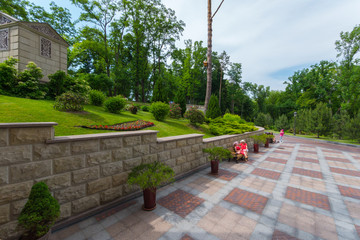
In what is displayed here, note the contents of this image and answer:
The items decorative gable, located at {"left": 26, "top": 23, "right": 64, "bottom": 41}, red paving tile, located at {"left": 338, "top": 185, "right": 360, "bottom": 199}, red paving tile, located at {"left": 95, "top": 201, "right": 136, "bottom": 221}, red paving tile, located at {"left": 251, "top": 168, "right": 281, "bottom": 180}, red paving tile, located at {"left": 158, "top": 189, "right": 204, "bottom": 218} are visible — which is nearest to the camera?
red paving tile, located at {"left": 95, "top": 201, "right": 136, "bottom": 221}

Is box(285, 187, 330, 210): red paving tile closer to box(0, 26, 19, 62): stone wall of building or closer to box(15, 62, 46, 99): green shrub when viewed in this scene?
box(15, 62, 46, 99): green shrub

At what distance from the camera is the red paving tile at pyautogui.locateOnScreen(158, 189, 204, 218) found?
3.51m

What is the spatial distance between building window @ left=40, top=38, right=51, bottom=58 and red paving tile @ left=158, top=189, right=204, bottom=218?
534 inches

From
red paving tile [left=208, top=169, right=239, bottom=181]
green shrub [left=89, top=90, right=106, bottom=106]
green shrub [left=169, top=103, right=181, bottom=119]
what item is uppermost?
green shrub [left=89, top=90, right=106, bottom=106]

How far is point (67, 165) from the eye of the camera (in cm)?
293

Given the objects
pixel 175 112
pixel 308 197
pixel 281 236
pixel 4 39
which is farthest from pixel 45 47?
pixel 308 197

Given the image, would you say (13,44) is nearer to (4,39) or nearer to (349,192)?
(4,39)

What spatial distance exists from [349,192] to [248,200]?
11.8ft

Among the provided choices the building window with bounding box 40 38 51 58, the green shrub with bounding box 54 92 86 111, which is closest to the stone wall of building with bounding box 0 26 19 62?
the building window with bounding box 40 38 51 58

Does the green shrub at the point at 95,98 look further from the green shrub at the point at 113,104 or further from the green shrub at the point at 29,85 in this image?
the green shrub at the point at 29,85

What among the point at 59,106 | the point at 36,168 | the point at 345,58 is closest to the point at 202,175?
the point at 36,168

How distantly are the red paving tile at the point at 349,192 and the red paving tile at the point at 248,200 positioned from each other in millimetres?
2818

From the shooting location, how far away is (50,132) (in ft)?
9.01

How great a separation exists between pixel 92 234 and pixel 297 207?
479cm
